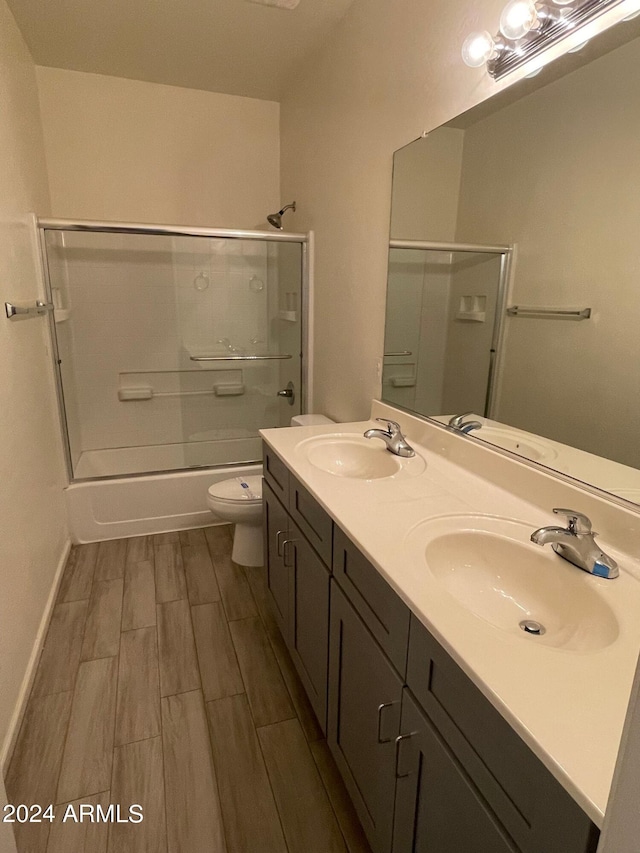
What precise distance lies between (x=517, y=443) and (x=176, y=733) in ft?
4.76

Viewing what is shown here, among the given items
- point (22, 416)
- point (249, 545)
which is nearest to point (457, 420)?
point (249, 545)

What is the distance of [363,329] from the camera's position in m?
2.32

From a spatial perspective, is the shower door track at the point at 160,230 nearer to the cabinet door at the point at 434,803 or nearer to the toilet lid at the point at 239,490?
the toilet lid at the point at 239,490

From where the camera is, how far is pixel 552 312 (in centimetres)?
129

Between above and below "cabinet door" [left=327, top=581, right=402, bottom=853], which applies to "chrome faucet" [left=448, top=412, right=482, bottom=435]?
above

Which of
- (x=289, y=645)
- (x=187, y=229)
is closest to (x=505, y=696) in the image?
(x=289, y=645)

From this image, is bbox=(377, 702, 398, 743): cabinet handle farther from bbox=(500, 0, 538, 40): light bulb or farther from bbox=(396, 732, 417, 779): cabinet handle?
bbox=(500, 0, 538, 40): light bulb

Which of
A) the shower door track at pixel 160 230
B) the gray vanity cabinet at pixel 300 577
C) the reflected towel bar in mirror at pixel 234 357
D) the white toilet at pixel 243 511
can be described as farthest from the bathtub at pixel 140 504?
the shower door track at pixel 160 230

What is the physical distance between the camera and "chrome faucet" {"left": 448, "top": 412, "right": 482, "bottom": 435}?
1599 mm

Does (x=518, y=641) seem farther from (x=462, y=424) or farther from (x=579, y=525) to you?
(x=462, y=424)

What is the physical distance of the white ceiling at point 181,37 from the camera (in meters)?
2.20

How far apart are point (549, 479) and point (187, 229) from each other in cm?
235

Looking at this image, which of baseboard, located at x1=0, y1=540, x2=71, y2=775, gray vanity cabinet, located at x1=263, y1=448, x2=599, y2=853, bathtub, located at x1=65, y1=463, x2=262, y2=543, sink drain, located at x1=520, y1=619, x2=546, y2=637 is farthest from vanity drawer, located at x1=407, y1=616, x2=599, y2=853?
bathtub, located at x1=65, y1=463, x2=262, y2=543

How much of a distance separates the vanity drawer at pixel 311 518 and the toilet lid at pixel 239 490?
32.1 inches
